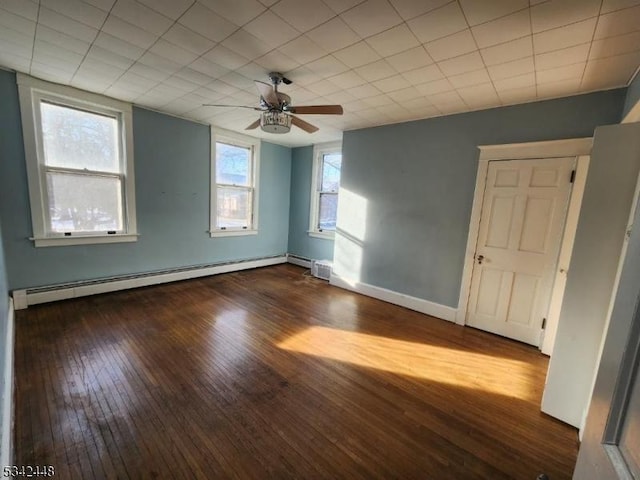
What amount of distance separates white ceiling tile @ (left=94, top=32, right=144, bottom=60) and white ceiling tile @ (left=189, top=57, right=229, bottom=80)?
17.3 inches

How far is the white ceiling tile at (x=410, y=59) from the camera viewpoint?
2.18 m

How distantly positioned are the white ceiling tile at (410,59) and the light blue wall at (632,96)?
160 cm

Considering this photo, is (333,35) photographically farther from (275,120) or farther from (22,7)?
(22,7)

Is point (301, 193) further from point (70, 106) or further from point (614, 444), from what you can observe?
point (614, 444)

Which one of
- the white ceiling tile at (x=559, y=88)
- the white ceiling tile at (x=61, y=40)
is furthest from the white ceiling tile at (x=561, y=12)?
the white ceiling tile at (x=61, y=40)

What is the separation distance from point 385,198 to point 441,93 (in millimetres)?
1604

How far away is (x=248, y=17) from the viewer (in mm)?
1876

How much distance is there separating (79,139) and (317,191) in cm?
382

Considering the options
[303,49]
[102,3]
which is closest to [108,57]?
[102,3]

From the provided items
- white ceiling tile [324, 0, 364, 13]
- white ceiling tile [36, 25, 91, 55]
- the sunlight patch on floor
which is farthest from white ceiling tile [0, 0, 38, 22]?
the sunlight patch on floor

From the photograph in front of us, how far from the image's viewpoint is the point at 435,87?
2.77 m

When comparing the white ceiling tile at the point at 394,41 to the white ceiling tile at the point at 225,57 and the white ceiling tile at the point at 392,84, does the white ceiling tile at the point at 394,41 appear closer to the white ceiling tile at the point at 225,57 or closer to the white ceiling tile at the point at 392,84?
the white ceiling tile at the point at 392,84

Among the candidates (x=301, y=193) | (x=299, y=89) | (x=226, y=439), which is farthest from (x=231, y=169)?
(x=226, y=439)

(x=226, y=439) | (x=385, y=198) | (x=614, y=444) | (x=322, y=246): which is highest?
A: (x=385, y=198)
